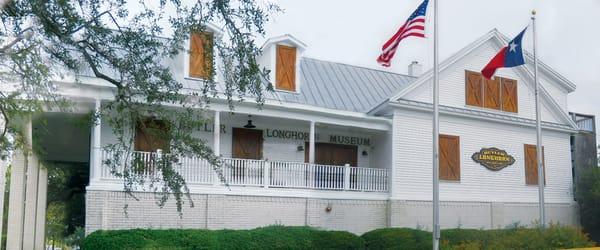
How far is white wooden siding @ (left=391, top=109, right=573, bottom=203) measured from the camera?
862 inches

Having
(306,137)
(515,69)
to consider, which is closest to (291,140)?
(306,137)

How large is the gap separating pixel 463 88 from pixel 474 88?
551 millimetres

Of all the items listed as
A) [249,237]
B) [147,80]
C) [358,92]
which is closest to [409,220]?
[358,92]

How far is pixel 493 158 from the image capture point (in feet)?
77.7

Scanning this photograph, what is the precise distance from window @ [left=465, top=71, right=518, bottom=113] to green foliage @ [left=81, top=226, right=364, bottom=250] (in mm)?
8043

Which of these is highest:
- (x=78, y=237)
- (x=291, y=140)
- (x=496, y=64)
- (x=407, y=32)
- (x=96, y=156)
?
(x=407, y=32)

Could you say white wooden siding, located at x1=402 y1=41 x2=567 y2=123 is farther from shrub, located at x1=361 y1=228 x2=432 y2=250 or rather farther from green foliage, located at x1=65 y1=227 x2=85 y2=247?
green foliage, located at x1=65 y1=227 x2=85 y2=247

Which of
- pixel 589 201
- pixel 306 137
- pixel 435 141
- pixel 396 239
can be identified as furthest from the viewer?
pixel 589 201

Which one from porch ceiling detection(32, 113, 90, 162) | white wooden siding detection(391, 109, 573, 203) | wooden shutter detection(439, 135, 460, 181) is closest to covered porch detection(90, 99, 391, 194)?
white wooden siding detection(391, 109, 573, 203)

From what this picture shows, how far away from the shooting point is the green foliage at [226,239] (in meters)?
15.7

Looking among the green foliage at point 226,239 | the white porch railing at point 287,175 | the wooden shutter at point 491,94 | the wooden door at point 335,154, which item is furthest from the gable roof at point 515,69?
the green foliage at point 226,239

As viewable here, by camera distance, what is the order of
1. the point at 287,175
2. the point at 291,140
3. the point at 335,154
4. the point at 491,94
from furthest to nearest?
the point at 491,94
the point at 335,154
the point at 291,140
the point at 287,175

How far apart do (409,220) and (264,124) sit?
5.57 m

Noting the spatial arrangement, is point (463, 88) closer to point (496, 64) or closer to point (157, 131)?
point (496, 64)
